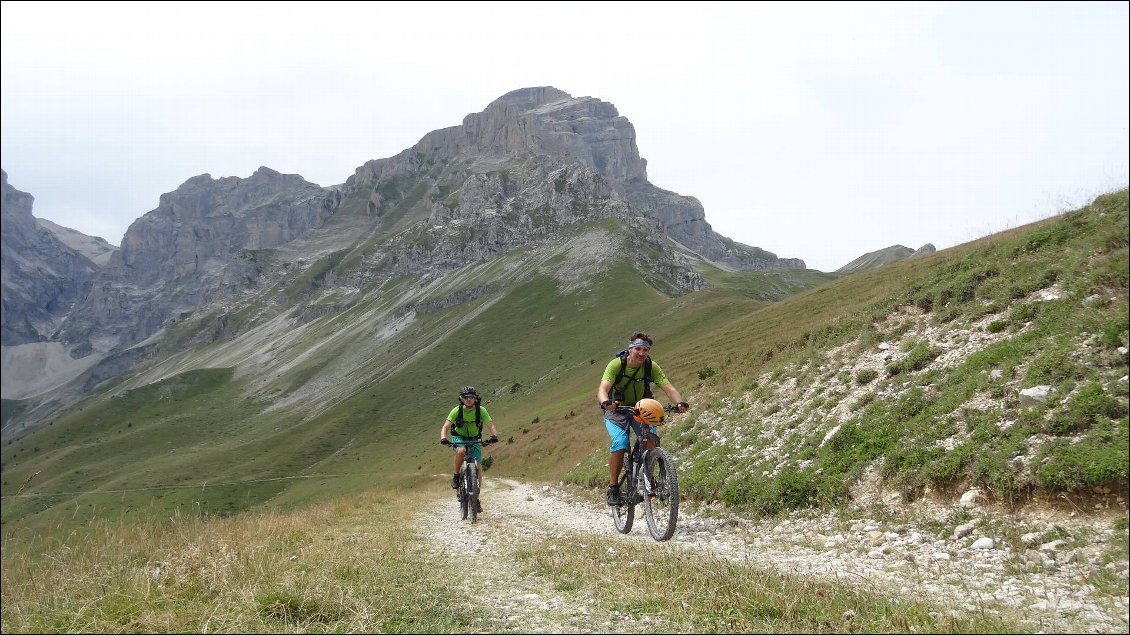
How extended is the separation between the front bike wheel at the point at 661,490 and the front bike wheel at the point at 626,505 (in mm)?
446

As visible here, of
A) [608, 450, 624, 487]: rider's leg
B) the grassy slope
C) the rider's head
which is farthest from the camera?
the grassy slope

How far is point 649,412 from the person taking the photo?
38.0 feet

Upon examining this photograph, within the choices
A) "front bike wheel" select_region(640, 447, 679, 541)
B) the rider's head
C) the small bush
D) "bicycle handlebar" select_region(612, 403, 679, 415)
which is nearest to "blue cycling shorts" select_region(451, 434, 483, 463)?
"bicycle handlebar" select_region(612, 403, 679, 415)

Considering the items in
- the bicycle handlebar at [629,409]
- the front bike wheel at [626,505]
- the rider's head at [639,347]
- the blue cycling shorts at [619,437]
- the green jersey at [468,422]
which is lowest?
the front bike wheel at [626,505]

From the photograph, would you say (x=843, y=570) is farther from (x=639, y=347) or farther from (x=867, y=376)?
(x=867, y=376)

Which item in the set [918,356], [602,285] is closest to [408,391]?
[602,285]

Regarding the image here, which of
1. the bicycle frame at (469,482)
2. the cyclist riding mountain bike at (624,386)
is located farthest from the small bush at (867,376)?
the bicycle frame at (469,482)

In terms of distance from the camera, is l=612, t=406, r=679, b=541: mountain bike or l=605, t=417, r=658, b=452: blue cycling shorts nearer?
l=612, t=406, r=679, b=541: mountain bike

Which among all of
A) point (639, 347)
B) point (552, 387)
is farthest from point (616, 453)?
point (552, 387)

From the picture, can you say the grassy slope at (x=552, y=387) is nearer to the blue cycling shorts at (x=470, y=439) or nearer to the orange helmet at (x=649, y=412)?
the orange helmet at (x=649, y=412)

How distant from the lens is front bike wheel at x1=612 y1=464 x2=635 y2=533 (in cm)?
1254

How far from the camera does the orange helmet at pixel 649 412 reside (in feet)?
37.8

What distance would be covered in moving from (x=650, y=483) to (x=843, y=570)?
12.6 ft

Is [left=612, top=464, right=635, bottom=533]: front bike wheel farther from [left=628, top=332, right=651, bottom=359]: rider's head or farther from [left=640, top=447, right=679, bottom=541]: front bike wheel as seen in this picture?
[left=628, top=332, right=651, bottom=359]: rider's head
